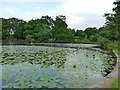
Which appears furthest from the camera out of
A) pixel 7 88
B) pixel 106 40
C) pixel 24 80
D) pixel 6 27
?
pixel 6 27

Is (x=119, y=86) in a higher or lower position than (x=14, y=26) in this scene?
lower

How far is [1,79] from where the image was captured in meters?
10.2

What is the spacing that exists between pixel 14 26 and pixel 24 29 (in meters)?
3.63

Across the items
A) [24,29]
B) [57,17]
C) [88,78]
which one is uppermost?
[57,17]

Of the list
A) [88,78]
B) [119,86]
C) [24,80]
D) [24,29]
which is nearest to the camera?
[119,86]

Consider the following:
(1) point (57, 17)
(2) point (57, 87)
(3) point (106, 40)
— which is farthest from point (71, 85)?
(1) point (57, 17)

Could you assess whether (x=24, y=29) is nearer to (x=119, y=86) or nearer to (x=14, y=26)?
(x=14, y=26)

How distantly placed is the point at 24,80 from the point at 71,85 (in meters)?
2.34

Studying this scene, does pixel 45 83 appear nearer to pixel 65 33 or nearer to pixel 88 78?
pixel 88 78

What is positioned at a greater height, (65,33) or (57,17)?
(57,17)

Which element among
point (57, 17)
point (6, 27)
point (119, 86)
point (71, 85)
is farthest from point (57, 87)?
point (57, 17)

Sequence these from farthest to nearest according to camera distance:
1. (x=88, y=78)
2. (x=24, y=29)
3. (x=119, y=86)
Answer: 1. (x=24, y=29)
2. (x=88, y=78)
3. (x=119, y=86)

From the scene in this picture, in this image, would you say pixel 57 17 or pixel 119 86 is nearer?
pixel 119 86

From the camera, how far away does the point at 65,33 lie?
62938mm
